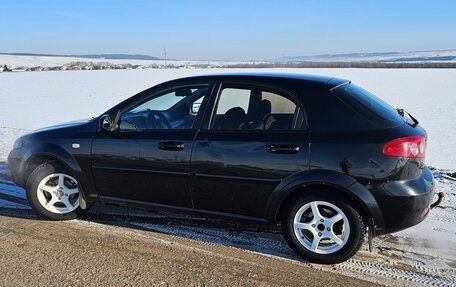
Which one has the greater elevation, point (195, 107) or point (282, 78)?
point (282, 78)

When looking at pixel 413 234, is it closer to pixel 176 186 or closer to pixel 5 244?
pixel 176 186

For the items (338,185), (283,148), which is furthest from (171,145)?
(338,185)

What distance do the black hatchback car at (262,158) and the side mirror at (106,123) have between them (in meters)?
0.01

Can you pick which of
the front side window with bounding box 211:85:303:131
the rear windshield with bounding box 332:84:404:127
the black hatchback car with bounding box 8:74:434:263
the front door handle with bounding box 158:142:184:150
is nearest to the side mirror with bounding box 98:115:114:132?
the black hatchback car with bounding box 8:74:434:263

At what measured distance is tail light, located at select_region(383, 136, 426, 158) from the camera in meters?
3.36

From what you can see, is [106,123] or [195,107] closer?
[195,107]

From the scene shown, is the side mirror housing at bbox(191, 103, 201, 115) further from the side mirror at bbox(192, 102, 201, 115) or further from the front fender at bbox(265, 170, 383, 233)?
the front fender at bbox(265, 170, 383, 233)

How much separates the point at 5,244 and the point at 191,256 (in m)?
1.78

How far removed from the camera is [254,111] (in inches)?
154

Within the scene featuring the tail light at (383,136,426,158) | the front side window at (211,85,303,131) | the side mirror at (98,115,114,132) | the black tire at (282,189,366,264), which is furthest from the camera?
the side mirror at (98,115,114,132)

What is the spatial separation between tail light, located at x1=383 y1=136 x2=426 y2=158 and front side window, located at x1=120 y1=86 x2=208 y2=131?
1.72m

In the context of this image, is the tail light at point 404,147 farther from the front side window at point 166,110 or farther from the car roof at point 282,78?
the front side window at point 166,110

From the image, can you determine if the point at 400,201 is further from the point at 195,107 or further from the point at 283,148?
the point at 195,107

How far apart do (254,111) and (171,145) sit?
830 mm
